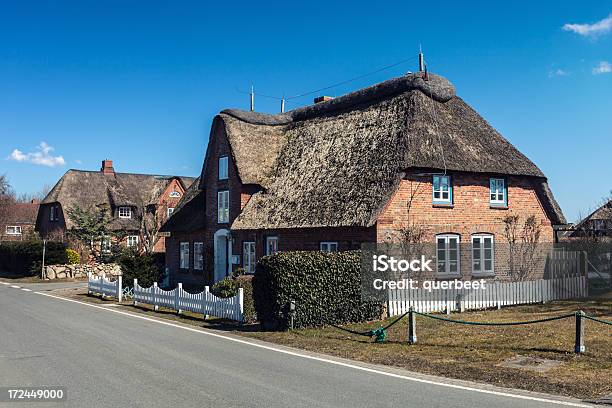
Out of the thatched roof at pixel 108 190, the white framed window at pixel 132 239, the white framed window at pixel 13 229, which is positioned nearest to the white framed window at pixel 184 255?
the white framed window at pixel 132 239

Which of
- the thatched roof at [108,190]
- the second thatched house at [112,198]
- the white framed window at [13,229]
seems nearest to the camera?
the second thatched house at [112,198]

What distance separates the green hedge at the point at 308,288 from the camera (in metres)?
16.1

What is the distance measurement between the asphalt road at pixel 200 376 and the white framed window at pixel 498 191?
13933 millimetres

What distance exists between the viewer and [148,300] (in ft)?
78.4

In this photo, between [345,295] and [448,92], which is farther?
[448,92]

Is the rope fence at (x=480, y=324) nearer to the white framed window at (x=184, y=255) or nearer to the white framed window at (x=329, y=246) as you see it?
the white framed window at (x=329, y=246)

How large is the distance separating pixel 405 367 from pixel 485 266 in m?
13.3

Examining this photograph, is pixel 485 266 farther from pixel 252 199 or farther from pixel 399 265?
pixel 252 199

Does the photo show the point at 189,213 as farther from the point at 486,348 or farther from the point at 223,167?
the point at 486,348

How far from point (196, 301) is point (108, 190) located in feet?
135

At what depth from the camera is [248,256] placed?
1099 inches

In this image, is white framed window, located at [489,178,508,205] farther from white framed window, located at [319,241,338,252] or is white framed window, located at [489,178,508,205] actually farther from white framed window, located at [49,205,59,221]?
white framed window, located at [49,205,59,221]

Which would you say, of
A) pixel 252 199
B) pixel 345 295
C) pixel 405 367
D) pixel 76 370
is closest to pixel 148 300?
pixel 252 199

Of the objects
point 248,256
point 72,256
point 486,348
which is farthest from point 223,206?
point 486,348
